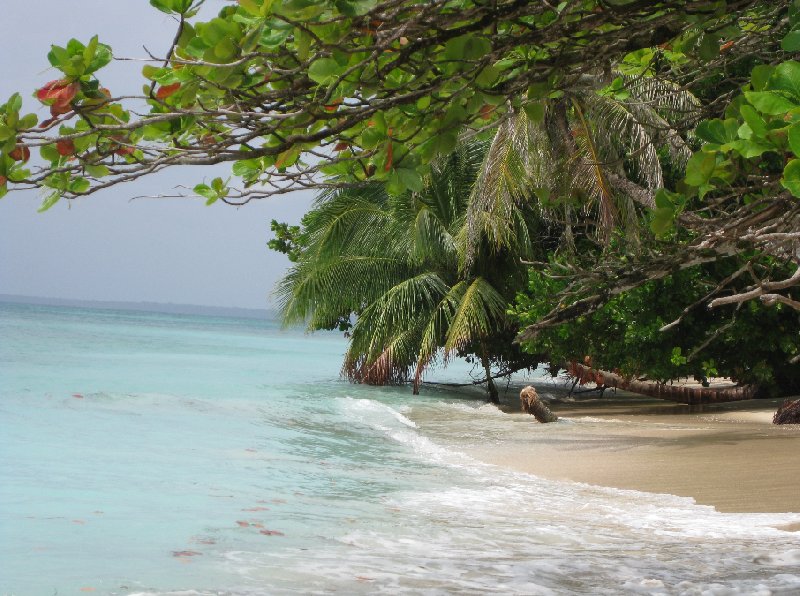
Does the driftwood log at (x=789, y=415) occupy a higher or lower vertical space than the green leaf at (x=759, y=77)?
lower

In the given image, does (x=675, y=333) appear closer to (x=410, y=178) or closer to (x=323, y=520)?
(x=323, y=520)

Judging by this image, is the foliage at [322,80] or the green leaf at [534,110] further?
the green leaf at [534,110]

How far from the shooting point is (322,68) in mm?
2543

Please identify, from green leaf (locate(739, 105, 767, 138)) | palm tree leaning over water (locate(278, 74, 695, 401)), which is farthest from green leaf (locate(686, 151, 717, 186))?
palm tree leaning over water (locate(278, 74, 695, 401))

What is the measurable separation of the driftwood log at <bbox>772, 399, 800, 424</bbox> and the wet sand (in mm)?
137

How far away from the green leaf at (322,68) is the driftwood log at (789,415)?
938cm

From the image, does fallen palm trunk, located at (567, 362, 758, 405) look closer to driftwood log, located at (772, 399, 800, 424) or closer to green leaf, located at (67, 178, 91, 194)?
driftwood log, located at (772, 399, 800, 424)

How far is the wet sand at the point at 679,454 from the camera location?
682 cm

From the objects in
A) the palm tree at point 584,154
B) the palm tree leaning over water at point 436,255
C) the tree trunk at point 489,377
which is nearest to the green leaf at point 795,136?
the palm tree at point 584,154

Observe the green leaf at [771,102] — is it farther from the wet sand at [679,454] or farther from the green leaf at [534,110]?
the wet sand at [679,454]

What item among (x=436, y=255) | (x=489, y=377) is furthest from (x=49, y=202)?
(x=489, y=377)

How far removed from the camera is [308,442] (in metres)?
10.6

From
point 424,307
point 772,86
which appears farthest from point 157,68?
point 424,307

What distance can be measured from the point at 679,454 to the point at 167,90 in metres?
7.30
